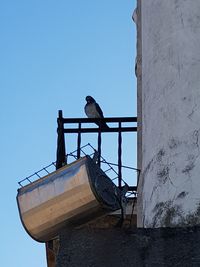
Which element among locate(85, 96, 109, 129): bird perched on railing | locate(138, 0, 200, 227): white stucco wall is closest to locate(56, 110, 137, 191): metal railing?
locate(85, 96, 109, 129): bird perched on railing

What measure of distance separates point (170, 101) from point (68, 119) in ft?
11.2

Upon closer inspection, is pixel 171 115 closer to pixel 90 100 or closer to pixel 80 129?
pixel 80 129

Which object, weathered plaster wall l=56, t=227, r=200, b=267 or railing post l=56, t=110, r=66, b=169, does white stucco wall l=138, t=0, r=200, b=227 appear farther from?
railing post l=56, t=110, r=66, b=169

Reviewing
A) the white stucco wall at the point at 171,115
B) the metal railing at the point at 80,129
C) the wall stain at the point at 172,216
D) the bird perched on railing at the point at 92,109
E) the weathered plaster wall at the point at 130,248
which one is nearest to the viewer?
the weathered plaster wall at the point at 130,248

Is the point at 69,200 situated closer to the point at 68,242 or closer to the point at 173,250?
the point at 68,242

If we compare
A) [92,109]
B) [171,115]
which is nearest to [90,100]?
[92,109]

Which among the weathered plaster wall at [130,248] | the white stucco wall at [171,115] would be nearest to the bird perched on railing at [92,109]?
the white stucco wall at [171,115]

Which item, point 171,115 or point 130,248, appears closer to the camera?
point 130,248

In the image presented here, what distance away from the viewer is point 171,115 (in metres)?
4.10

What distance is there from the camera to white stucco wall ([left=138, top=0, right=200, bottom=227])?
3.85 metres

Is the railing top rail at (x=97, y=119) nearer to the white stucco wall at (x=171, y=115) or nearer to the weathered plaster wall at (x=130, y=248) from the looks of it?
the white stucco wall at (x=171, y=115)

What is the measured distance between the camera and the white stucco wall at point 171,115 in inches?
152

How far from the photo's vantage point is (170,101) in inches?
164

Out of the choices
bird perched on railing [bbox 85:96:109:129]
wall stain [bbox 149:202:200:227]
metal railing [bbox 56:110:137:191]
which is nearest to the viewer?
wall stain [bbox 149:202:200:227]
